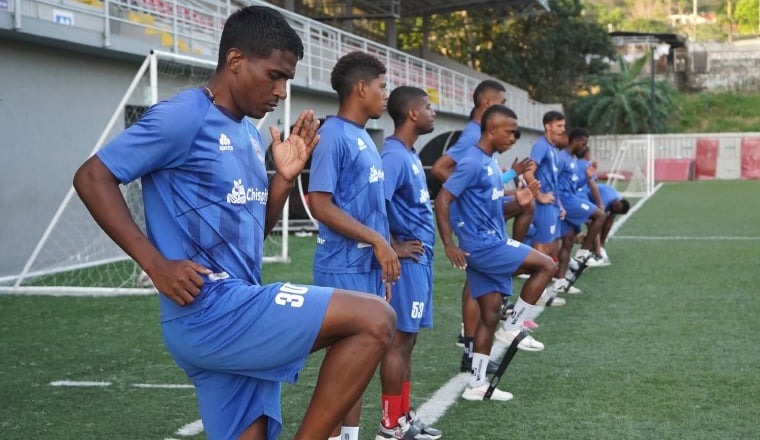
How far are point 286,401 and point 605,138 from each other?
50014mm

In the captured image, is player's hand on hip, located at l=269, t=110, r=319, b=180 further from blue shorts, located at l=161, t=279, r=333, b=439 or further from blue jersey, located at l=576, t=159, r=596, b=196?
blue jersey, located at l=576, t=159, r=596, b=196

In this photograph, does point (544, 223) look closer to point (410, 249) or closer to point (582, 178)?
point (582, 178)

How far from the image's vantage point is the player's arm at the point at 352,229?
4.01 metres

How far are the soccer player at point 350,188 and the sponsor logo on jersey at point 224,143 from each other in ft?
4.20

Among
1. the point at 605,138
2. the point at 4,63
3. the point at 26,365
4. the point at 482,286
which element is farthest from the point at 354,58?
the point at 605,138

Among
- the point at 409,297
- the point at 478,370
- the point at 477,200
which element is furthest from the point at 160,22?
the point at 409,297

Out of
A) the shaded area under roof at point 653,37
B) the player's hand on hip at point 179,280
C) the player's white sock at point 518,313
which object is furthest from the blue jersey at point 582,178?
the shaded area under roof at point 653,37

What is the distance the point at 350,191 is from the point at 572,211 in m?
7.40

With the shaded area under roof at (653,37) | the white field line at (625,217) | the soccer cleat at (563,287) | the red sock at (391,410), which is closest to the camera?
the red sock at (391,410)

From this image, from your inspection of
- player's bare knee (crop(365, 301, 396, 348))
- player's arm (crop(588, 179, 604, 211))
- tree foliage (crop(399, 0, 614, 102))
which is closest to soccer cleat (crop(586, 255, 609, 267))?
player's arm (crop(588, 179, 604, 211))

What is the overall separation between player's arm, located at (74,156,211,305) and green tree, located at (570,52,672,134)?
180 feet

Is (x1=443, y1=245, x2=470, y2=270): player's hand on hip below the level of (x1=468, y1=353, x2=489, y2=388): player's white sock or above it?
above

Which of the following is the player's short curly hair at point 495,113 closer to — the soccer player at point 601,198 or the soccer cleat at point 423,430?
the soccer cleat at point 423,430

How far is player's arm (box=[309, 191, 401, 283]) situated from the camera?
401 cm
